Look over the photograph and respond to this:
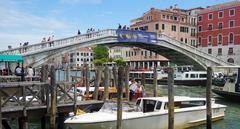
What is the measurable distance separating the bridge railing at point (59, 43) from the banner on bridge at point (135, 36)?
796 millimetres

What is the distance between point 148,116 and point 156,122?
1.17ft

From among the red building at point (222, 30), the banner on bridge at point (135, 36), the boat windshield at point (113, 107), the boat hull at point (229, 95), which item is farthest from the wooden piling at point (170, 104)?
the red building at point (222, 30)

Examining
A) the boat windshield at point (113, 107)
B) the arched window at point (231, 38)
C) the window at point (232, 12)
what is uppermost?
the window at point (232, 12)

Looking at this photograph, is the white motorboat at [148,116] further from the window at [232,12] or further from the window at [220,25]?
the window at [220,25]

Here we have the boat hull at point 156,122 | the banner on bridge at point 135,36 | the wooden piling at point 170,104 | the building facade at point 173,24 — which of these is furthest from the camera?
the building facade at point 173,24

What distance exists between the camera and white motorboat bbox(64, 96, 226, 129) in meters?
9.05

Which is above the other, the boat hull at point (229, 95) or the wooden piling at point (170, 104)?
the wooden piling at point (170, 104)

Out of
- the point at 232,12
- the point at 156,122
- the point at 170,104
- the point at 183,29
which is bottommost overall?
the point at 156,122

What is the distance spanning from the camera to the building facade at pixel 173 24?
146ft

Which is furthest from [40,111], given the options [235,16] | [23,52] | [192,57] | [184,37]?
[184,37]

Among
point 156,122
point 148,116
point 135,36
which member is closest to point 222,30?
point 135,36

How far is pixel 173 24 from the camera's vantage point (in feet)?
148

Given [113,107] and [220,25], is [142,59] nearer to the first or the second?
[220,25]

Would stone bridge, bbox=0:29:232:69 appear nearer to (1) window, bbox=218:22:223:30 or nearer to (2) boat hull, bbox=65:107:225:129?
(1) window, bbox=218:22:223:30
